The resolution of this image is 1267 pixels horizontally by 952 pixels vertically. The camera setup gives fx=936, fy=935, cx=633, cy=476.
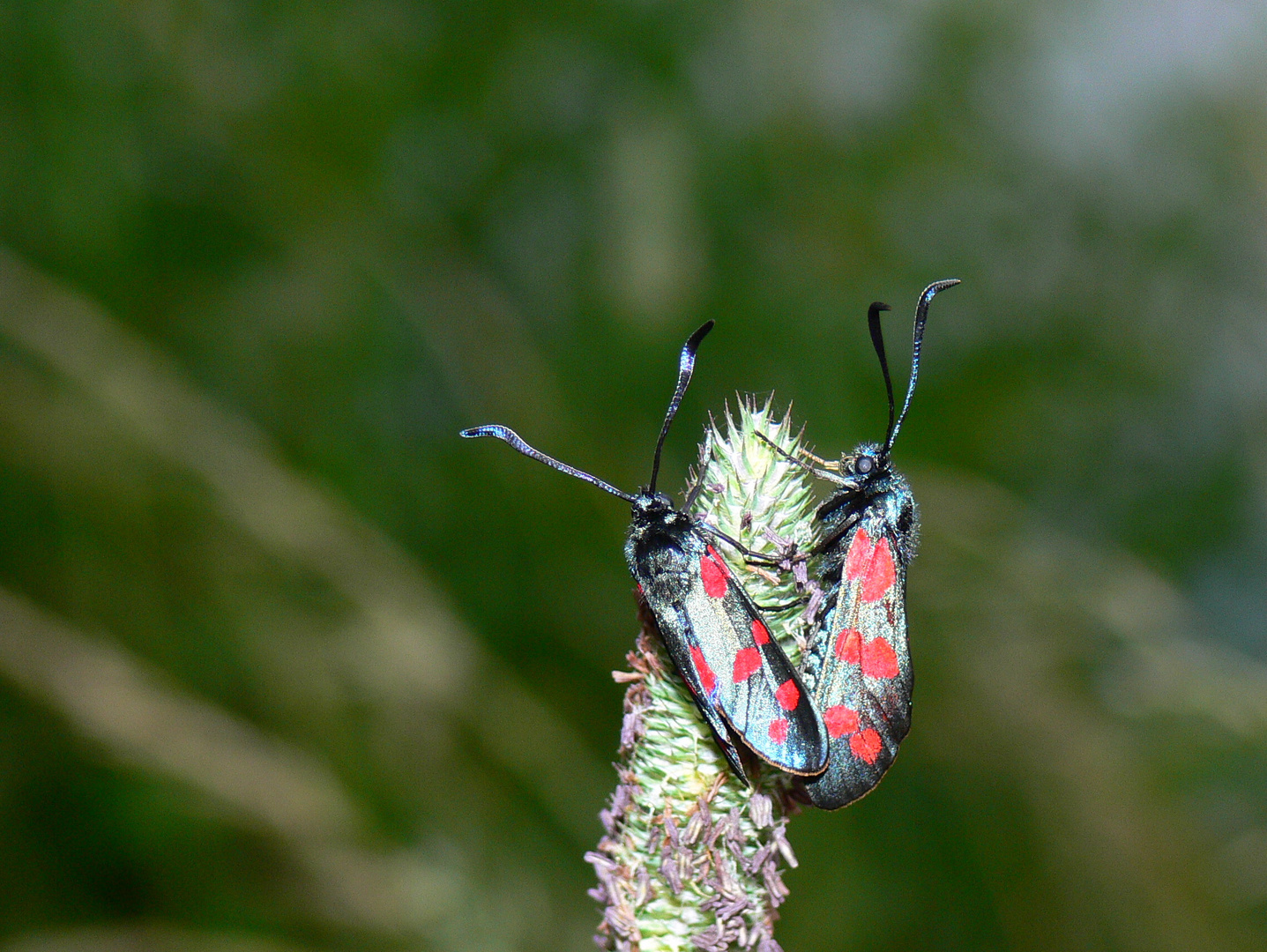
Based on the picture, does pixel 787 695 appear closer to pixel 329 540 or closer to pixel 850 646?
pixel 850 646

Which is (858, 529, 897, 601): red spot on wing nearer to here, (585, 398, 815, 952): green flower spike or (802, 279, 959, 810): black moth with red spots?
(802, 279, 959, 810): black moth with red spots

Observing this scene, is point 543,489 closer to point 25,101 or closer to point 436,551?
point 436,551

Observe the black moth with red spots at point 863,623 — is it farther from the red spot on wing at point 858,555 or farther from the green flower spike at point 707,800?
the green flower spike at point 707,800

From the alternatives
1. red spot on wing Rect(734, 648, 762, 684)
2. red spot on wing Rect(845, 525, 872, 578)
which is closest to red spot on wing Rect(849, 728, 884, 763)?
red spot on wing Rect(734, 648, 762, 684)

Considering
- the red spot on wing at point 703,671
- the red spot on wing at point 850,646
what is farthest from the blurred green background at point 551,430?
the red spot on wing at point 703,671

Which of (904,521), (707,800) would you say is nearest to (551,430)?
(904,521)

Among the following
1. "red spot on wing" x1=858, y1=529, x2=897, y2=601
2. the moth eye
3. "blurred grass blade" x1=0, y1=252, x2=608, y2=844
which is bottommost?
"red spot on wing" x1=858, y1=529, x2=897, y2=601

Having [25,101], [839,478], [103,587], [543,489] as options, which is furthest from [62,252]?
[839,478]
